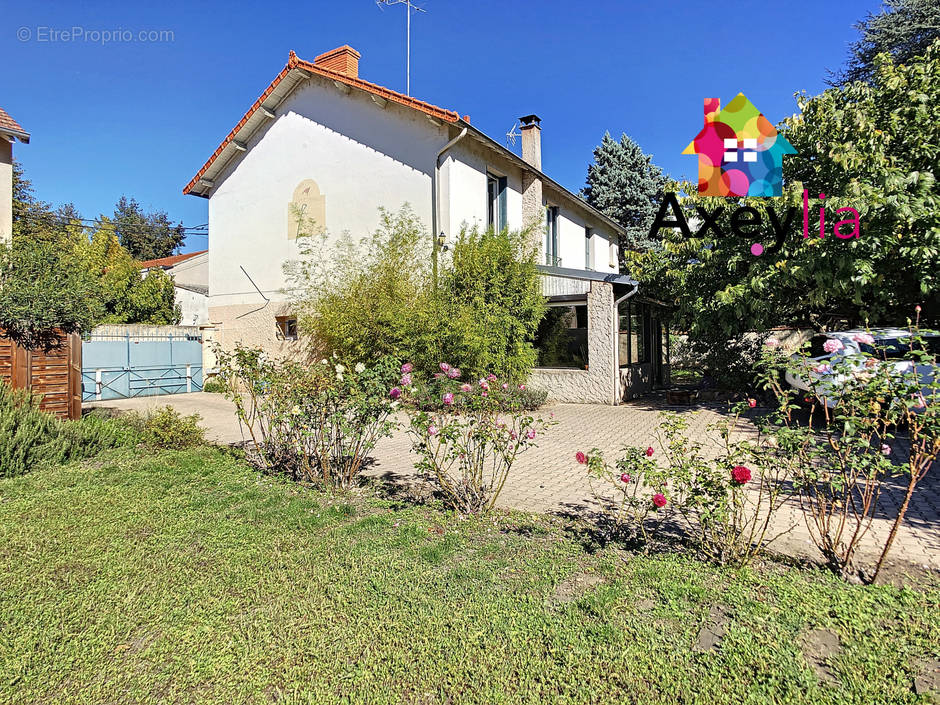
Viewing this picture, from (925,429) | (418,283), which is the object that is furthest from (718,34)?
(925,429)

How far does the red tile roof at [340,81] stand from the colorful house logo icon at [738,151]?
5.58 m

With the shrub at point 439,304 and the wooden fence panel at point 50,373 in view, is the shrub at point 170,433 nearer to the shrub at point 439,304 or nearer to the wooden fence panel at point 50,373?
the wooden fence panel at point 50,373

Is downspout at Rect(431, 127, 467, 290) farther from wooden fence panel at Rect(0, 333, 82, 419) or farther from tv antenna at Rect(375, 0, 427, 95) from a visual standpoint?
wooden fence panel at Rect(0, 333, 82, 419)

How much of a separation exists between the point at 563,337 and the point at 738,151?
5783 mm

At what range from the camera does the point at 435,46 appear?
14.6m

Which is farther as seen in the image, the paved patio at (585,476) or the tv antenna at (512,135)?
the tv antenna at (512,135)

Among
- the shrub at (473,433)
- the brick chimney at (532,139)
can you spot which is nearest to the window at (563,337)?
the brick chimney at (532,139)

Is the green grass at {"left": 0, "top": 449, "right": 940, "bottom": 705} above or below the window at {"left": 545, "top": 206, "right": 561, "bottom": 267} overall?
below

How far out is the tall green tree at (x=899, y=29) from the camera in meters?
17.5

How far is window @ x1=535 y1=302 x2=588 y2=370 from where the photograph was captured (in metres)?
13.6

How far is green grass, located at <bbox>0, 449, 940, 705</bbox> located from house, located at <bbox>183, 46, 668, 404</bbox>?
9.52 m

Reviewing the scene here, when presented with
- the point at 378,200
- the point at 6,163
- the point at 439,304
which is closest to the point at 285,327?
the point at 378,200

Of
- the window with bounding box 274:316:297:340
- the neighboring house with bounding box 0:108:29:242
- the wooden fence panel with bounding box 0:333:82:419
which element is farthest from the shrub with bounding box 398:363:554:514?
the window with bounding box 274:316:297:340

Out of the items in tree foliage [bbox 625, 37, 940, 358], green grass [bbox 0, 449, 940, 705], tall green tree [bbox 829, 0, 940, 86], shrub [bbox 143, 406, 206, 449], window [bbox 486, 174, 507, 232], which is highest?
tall green tree [bbox 829, 0, 940, 86]
